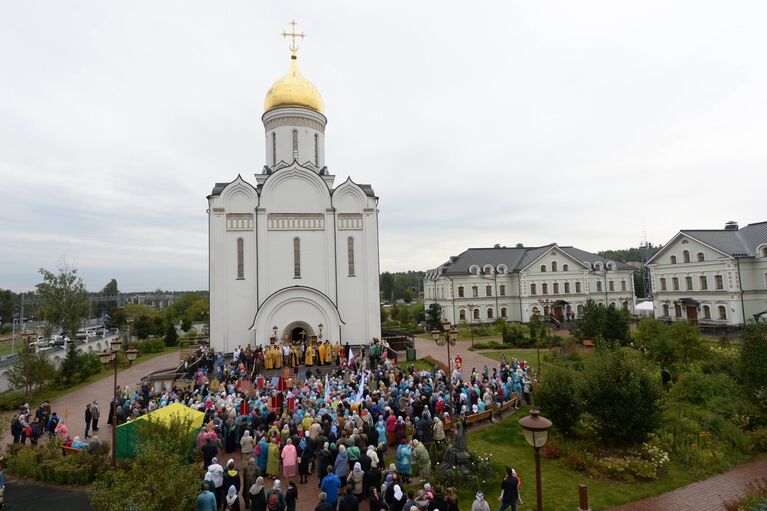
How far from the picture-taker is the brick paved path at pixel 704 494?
902 cm

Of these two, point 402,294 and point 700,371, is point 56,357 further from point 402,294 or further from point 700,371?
point 402,294

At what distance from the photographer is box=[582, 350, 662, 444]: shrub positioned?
1145 cm

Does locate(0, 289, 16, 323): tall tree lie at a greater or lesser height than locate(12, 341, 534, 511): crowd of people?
greater

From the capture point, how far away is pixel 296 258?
2680 centimetres

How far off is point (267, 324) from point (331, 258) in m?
5.55

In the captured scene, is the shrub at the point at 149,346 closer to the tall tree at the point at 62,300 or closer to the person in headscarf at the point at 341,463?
the tall tree at the point at 62,300

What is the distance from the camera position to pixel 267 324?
24594 mm

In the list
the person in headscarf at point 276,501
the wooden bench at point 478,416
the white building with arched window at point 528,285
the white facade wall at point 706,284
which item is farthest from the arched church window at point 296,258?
the white facade wall at point 706,284

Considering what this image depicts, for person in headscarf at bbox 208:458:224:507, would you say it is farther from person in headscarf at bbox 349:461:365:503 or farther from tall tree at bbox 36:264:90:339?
tall tree at bbox 36:264:90:339

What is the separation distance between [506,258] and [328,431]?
3753 centimetres

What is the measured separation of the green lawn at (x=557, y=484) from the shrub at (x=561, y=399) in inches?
57.3

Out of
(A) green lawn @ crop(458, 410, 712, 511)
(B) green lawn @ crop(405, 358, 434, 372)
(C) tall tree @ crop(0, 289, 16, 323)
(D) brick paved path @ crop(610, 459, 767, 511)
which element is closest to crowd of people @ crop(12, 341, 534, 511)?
(A) green lawn @ crop(458, 410, 712, 511)

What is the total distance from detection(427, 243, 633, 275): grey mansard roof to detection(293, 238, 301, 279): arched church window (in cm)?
2032

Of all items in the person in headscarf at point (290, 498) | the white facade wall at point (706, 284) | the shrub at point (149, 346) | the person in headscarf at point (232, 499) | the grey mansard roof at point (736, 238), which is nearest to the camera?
the person in headscarf at point (290, 498)
